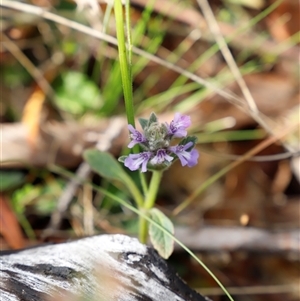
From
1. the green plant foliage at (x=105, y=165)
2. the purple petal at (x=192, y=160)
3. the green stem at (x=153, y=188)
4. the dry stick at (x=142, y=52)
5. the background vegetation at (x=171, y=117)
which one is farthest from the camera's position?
the background vegetation at (x=171, y=117)

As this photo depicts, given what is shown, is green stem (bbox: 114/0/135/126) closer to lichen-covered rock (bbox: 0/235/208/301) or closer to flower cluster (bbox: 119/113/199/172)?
flower cluster (bbox: 119/113/199/172)

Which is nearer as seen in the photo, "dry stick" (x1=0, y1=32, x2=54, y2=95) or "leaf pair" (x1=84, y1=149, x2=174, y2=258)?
"leaf pair" (x1=84, y1=149, x2=174, y2=258)

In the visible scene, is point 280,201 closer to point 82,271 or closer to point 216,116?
point 216,116

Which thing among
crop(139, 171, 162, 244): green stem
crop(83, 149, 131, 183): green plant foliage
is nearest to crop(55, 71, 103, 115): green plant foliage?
crop(83, 149, 131, 183): green plant foliage

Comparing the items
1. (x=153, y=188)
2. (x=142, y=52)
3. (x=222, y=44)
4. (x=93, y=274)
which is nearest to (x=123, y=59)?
(x=153, y=188)

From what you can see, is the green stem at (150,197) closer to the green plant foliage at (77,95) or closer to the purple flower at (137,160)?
the purple flower at (137,160)

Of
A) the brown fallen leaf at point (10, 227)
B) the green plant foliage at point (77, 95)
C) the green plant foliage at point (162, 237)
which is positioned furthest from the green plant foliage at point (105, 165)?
the green plant foliage at point (77, 95)

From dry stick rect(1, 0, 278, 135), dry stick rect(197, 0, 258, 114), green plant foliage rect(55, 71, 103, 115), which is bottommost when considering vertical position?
dry stick rect(1, 0, 278, 135)

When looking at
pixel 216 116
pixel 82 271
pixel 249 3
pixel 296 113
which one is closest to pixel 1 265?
pixel 82 271
